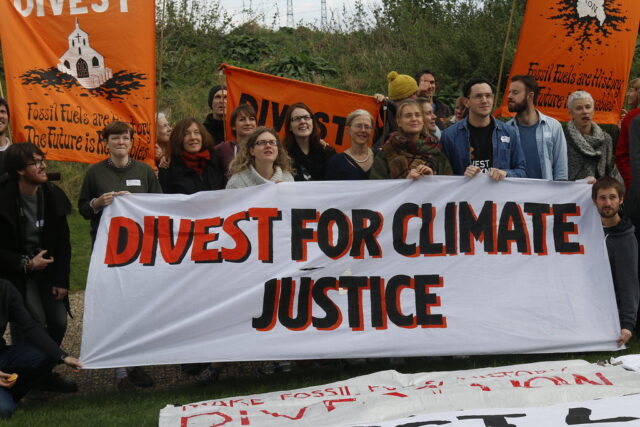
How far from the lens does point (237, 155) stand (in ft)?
21.6

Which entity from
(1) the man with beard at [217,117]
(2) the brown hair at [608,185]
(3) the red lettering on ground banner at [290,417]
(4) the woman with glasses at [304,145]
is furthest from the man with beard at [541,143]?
(3) the red lettering on ground banner at [290,417]

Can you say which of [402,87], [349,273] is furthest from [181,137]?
[402,87]

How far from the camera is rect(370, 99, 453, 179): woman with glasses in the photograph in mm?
6418

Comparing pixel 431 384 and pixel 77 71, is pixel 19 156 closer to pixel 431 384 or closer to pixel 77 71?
pixel 77 71

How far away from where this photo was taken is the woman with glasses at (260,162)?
253 inches

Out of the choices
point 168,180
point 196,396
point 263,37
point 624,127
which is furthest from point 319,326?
point 263,37

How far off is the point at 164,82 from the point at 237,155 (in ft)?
36.0

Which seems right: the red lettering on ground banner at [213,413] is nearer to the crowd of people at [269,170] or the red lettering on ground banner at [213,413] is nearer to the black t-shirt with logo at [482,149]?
the crowd of people at [269,170]

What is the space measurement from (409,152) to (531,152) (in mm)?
1058

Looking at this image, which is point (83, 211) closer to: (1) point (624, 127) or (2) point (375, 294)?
(2) point (375, 294)

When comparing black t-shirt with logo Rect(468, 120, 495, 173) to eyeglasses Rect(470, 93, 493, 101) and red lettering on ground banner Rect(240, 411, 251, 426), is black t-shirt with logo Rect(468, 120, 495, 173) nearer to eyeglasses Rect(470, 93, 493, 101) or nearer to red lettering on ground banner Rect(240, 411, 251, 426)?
eyeglasses Rect(470, 93, 493, 101)

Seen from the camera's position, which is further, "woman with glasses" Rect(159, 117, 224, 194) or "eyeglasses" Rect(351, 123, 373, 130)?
"woman with glasses" Rect(159, 117, 224, 194)

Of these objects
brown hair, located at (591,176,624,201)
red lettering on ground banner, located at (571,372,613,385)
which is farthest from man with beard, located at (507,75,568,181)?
red lettering on ground banner, located at (571,372,613,385)

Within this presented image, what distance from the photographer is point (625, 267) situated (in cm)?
653
